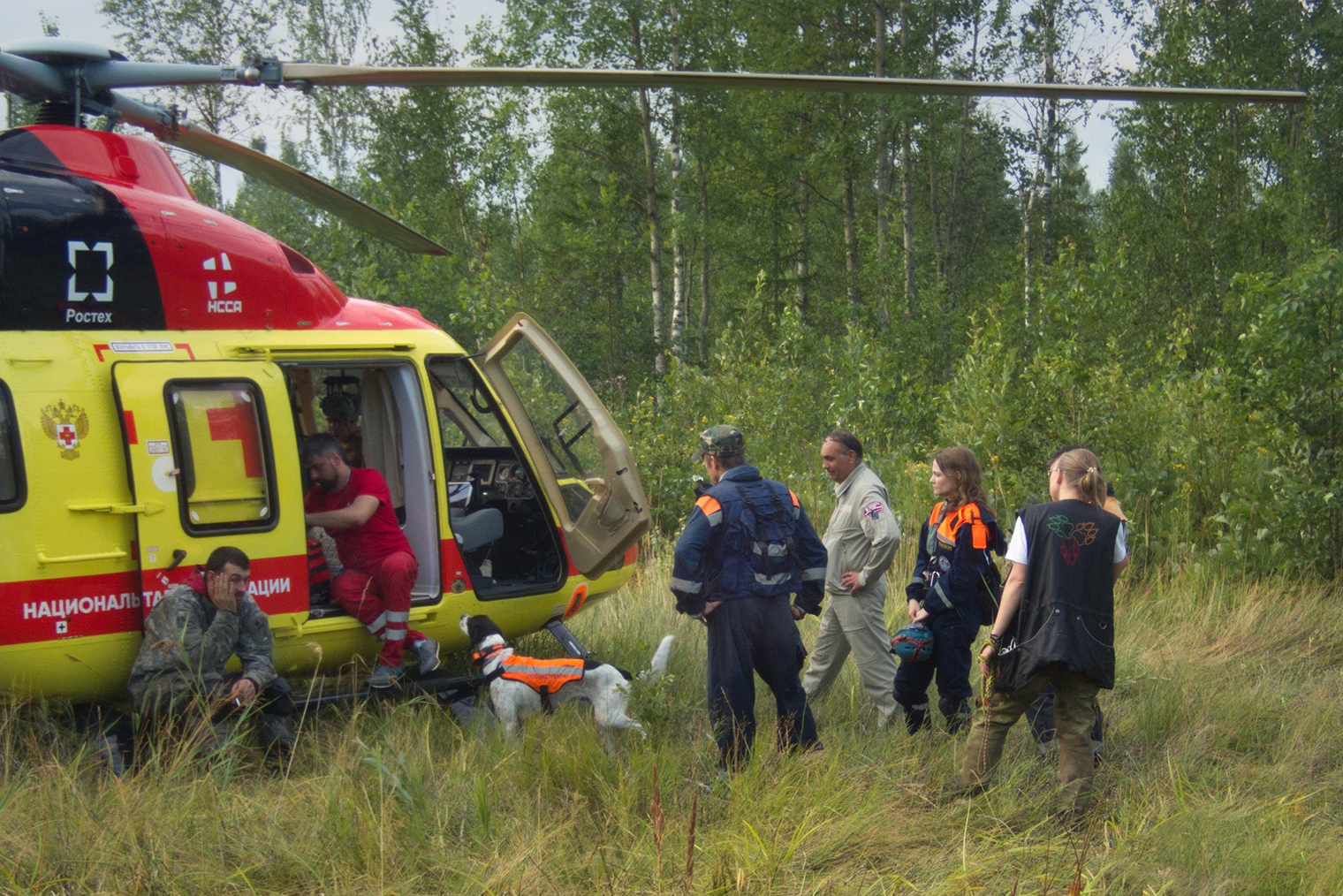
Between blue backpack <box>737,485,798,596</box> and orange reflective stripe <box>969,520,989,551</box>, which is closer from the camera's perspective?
blue backpack <box>737,485,798,596</box>

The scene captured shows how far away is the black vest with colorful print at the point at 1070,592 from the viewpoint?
427cm

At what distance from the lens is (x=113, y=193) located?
5.01 metres

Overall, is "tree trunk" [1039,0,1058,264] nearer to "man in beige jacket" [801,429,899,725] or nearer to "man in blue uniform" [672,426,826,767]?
"man in beige jacket" [801,429,899,725]

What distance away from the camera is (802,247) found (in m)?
26.2

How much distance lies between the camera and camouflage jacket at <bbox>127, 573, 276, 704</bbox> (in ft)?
Answer: 15.1

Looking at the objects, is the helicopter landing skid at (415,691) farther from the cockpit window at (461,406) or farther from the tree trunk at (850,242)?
the tree trunk at (850,242)

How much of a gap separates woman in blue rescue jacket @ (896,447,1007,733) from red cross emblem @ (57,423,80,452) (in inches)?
146

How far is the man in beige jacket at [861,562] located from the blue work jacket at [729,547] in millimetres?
670

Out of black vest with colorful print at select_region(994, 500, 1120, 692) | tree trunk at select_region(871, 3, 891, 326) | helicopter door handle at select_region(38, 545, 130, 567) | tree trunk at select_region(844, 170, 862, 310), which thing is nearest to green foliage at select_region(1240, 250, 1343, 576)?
black vest with colorful print at select_region(994, 500, 1120, 692)

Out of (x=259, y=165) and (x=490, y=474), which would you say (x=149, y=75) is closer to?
(x=259, y=165)

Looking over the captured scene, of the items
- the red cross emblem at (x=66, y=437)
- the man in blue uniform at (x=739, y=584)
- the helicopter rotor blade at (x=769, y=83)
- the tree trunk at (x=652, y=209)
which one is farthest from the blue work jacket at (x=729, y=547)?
the tree trunk at (x=652, y=209)

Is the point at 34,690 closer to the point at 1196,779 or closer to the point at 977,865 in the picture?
the point at 977,865

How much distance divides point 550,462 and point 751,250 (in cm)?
2149

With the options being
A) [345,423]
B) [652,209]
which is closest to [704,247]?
[652,209]
